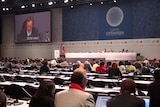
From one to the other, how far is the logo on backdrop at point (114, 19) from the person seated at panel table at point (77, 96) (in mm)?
21010

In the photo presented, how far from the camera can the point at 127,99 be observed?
3289mm

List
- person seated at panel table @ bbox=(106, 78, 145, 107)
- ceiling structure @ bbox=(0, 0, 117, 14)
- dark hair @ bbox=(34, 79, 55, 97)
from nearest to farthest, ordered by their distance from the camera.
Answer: person seated at panel table @ bbox=(106, 78, 145, 107), dark hair @ bbox=(34, 79, 55, 97), ceiling structure @ bbox=(0, 0, 117, 14)

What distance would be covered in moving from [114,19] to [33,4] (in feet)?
26.0

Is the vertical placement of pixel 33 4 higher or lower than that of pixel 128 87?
higher

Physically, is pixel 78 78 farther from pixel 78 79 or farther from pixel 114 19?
pixel 114 19

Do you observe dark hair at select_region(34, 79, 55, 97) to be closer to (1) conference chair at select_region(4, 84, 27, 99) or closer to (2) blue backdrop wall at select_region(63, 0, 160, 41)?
(1) conference chair at select_region(4, 84, 27, 99)

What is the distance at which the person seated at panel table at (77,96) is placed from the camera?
11.4ft

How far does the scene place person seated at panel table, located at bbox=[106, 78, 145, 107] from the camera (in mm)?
3205

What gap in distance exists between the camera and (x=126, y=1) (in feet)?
79.4

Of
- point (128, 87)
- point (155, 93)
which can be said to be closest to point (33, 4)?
point (155, 93)

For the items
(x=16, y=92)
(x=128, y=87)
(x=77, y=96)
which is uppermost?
(x=128, y=87)

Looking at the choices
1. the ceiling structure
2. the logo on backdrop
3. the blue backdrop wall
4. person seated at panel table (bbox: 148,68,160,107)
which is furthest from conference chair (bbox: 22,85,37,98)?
the ceiling structure

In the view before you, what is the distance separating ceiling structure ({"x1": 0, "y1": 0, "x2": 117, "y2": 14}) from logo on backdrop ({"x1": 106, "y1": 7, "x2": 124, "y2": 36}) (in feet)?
2.84

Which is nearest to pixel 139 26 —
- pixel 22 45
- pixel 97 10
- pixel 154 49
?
pixel 154 49
